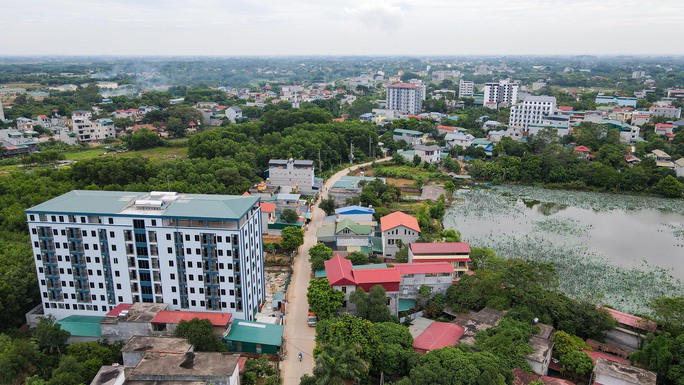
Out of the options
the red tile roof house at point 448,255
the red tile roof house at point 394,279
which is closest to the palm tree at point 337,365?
the red tile roof house at point 394,279

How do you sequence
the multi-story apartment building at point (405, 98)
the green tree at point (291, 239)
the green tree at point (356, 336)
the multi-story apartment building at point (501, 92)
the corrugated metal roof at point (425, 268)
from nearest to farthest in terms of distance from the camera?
1. the green tree at point (356, 336)
2. the corrugated metal roof at point (425, 268)
3. the green tree at point (291, 239)
4. the multi-story apartment building at point (405, 98)
5. the multi-story apartment building at point (501, 92)

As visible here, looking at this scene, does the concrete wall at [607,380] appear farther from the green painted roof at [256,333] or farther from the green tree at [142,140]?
the green tree at [142,140]

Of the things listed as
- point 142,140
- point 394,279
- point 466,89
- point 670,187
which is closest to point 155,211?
point 394,279

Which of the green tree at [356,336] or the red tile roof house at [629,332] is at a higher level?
the green tree at [356,336]

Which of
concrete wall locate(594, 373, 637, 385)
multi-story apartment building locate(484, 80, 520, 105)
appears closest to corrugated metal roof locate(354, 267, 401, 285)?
concrete wall locate(594, 373, 637, 385)

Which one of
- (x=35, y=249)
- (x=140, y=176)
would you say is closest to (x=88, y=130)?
(x=140, y=176)

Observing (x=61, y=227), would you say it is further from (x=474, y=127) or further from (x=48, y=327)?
(x=474, y=127)
